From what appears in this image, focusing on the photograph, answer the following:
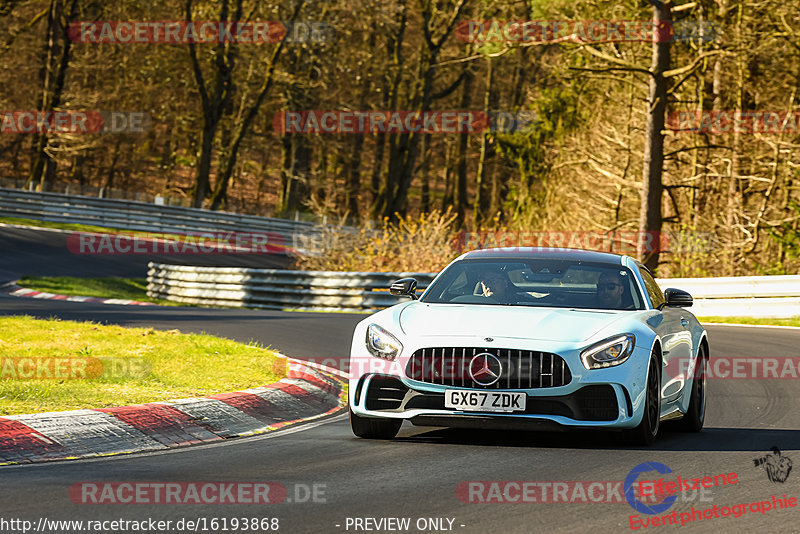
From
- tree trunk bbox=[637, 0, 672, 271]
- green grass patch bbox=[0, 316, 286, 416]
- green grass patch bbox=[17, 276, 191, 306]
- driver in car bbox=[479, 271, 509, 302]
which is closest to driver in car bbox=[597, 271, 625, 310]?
driver in car bbox=[479, 271, 509, 302]

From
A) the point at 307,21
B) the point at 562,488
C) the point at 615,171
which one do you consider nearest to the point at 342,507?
the point at 562,488

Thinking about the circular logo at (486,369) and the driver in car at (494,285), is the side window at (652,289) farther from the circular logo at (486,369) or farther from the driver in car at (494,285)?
the circular logo at (486,369)

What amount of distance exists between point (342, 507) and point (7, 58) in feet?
160

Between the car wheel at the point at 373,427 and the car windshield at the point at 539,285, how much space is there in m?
1.21

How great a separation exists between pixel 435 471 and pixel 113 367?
187 inches

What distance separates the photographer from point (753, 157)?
3238 cm

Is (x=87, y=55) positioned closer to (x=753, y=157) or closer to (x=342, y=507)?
(x=753, y=157)

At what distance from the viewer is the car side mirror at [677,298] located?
9.09m

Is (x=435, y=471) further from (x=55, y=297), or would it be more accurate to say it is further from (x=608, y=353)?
(x=55, y=297)

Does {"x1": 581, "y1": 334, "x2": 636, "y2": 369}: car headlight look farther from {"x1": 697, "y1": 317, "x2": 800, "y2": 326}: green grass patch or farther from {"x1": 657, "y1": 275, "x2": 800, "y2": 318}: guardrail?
{"x1": 657, "y1": 275, "x2": 800, "y2": 318}: guardrail

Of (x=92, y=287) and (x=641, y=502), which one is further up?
(x=641, y=502)

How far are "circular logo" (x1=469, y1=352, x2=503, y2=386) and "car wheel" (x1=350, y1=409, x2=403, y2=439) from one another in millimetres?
777

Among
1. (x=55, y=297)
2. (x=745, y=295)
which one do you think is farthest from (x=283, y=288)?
(x=745, y=295)

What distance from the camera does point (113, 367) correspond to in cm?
1066
